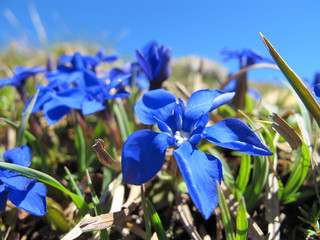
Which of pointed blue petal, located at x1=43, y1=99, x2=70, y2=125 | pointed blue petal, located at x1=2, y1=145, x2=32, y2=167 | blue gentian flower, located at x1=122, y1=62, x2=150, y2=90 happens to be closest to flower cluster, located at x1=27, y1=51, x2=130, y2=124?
pointed blue petal, located at x1=43, y1=99, x2=70, y2=125

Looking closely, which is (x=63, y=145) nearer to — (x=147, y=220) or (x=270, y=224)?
(x=147, y=220)

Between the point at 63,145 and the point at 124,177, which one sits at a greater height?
the point at 124,177

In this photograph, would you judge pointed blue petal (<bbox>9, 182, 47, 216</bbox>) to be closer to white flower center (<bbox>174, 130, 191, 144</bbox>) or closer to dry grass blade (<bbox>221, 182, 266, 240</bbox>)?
white flower center (<bbox>174, 130, 191, 144</bbox>)

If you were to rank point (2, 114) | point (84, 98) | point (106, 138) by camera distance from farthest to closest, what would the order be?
point (2, 114)
point (106, 138)
point (84, 98)

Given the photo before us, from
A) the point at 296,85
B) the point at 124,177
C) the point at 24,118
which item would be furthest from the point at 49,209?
Result: the point at 296,85

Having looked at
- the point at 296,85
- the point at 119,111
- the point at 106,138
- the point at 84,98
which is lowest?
the point at 106,138

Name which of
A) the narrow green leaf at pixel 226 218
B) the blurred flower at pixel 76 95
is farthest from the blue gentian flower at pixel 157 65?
the narrow green leaf at pixel 226 218

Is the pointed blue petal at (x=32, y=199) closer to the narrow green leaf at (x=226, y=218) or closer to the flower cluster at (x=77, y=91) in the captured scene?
the flower cluster at (x=77, y=91)
